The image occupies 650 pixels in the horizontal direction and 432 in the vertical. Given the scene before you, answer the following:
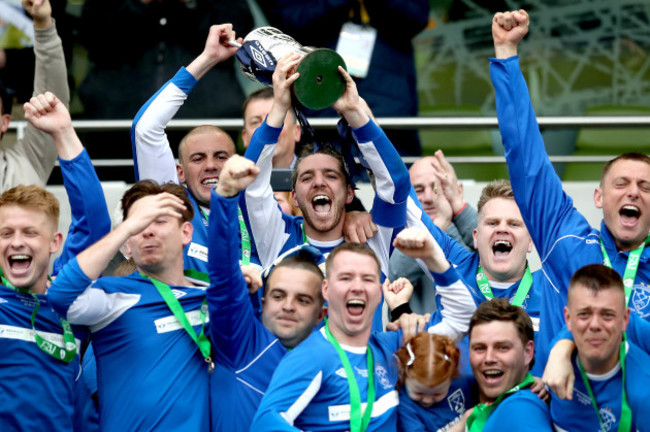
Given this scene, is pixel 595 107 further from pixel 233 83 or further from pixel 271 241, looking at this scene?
pixel 271 241

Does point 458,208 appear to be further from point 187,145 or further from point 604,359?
point 604,359

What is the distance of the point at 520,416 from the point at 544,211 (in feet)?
3.11

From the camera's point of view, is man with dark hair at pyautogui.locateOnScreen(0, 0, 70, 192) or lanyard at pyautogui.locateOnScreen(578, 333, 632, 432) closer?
lanyard at pyautogui.locateOnScreen(578, 333, 632, 432)

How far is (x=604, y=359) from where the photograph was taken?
4266mm

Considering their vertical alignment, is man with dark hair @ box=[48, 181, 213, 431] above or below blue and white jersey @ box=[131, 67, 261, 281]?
below

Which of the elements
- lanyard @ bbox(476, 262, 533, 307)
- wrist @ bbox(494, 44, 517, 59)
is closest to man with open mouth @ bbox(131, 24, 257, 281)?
lanyard @ bbox(476, 262, 533, 307)

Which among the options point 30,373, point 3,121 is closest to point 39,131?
point 3,121

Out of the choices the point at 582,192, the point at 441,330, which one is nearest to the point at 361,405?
the point at 441,330

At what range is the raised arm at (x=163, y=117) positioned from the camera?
5.57 meters

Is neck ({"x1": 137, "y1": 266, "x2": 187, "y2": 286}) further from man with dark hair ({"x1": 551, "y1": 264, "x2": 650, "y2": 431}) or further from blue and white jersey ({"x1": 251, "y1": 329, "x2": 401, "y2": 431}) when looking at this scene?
man with dark hair ({"x1": 551, "y1": 264, "x2": 650, "y2": 431})

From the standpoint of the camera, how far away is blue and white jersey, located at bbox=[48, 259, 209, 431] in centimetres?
458

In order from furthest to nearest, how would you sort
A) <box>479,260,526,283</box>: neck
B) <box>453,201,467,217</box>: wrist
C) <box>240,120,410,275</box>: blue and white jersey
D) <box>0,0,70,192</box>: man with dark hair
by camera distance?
<box>453,201,467,217</box>: wrist → <box>0,0,70,192</box>: man with dark hair → <box>479,260,526,283</box>: neck → <box>240,120,410,275</box>: blue and white jersey

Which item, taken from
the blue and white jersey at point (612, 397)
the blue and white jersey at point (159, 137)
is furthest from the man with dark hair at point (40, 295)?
the blue and white jersey at point (612, 397)

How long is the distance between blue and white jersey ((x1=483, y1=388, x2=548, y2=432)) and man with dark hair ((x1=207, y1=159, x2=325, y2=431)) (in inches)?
35.0
